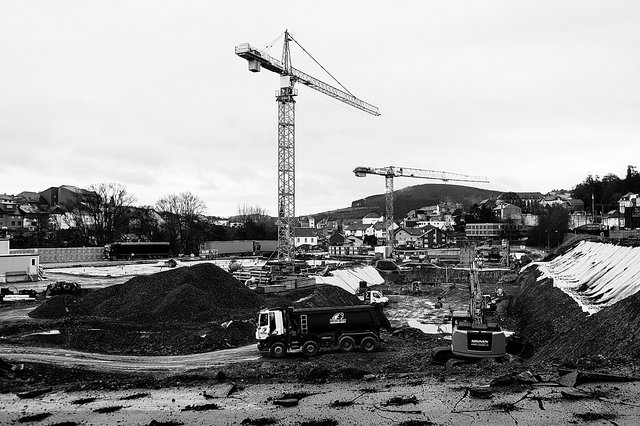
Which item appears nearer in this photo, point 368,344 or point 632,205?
point 368,344

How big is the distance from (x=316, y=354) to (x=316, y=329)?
919mm

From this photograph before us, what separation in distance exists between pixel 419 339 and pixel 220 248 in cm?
7281

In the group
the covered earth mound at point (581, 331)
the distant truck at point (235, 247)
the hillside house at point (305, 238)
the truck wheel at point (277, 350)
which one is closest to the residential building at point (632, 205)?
the distant truck at point (235, 247)

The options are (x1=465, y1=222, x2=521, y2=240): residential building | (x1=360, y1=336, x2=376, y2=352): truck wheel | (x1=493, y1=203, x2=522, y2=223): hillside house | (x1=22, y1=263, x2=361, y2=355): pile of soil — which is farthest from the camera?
(x1=493, y1=203, x2=522, y2=223): hillside house

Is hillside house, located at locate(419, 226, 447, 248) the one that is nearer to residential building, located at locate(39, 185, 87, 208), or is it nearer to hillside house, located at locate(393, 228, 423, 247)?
hillside house, located at locate(393, 228, 423, 247)

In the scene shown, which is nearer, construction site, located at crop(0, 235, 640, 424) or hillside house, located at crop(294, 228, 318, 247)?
construction site, located at crop(0, 235, 640, 424)

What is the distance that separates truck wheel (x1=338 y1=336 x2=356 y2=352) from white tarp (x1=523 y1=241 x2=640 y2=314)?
10495 mm

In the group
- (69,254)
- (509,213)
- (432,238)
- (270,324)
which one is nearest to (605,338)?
(270,324)

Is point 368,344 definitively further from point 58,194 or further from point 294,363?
point 58,194

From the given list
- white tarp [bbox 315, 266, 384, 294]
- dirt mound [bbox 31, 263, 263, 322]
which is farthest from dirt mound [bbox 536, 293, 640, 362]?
white tarp [bbox 315, 266, 384, 294]

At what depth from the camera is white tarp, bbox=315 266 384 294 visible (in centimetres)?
4517

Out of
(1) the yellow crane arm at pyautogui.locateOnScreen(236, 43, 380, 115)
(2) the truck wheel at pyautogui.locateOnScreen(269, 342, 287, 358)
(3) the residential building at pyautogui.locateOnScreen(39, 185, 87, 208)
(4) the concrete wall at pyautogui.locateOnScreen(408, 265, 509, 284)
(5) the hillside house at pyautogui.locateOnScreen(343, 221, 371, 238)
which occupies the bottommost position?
(4) the concrete wall at pyautogui.locateOnScreen(408, 265, 509, 284)

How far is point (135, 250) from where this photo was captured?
254 ft

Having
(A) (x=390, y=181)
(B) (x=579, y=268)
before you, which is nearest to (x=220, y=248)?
(A) (x=390, y=181)
